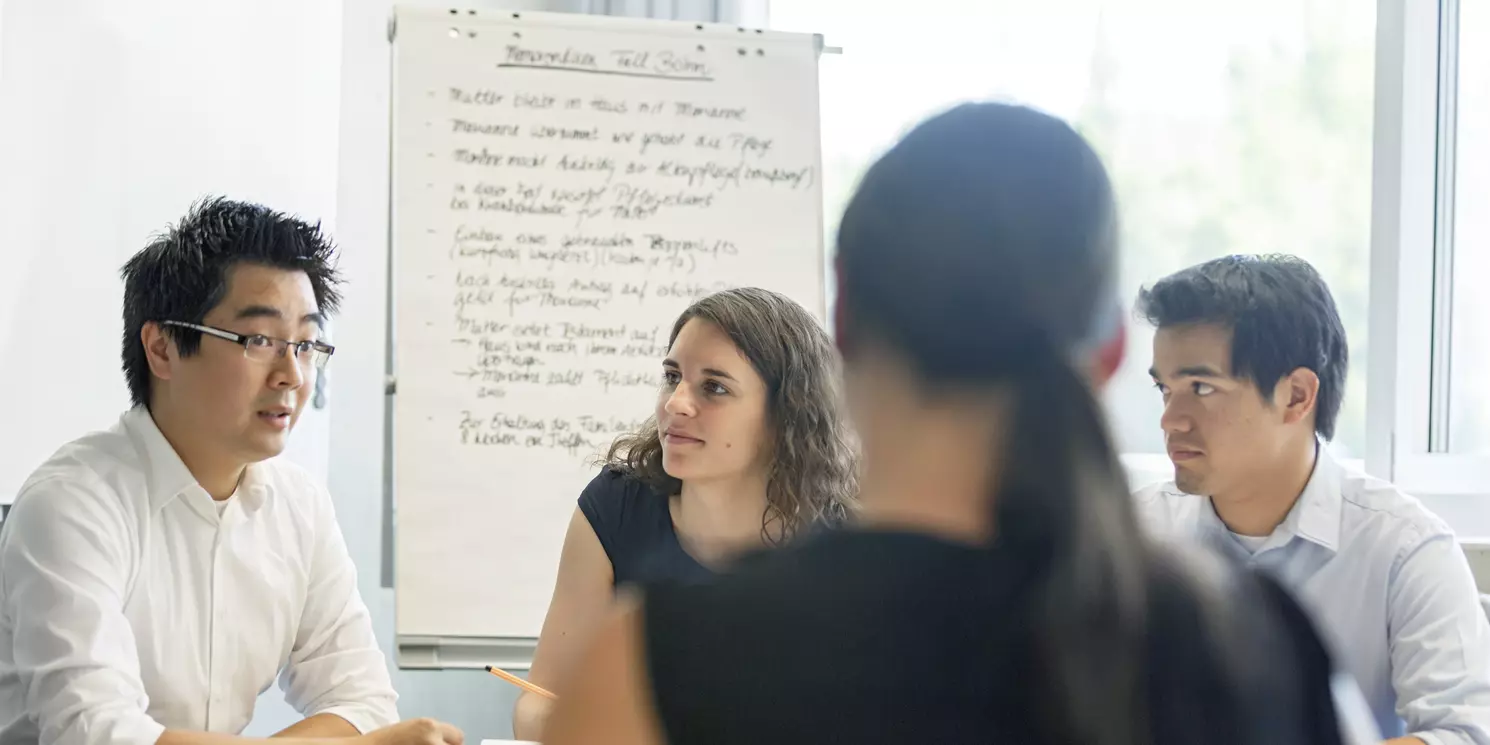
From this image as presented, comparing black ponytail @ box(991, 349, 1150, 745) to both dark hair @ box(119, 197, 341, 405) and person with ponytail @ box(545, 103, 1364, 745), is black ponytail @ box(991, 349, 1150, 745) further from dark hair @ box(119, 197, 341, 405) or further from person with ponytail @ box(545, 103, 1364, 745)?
dark hair @ box(119, 197, 341, 405)

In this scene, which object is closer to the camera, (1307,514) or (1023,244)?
(1023,244)

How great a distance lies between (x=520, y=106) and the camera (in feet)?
8.38

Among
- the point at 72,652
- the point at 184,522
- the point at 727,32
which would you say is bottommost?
the point at 72,652

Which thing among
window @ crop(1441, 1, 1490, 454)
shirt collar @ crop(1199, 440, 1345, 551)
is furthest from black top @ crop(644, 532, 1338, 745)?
window @ crop(1441, 1, 1490, 454)

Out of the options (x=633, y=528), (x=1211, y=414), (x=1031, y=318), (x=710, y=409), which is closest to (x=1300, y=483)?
(x=1211, y=414)

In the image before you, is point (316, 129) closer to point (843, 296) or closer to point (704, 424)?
point (704, 424)

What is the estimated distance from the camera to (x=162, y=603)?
5.63 ft

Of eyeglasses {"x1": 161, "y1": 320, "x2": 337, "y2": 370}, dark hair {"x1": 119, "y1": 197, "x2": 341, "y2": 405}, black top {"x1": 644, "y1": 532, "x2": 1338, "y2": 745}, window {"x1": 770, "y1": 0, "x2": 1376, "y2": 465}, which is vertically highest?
window {"x1": 770, "y1": 0, "x2": 1376, "y2": 465}

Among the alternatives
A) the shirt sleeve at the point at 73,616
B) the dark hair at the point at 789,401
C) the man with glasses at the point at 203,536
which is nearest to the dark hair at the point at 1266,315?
the dark hair at the point at 789,401

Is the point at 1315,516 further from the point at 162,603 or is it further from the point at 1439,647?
the point at 162,603

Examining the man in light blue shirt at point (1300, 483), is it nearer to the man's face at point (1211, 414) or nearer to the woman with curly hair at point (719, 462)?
the man's face at point (1211, 414)

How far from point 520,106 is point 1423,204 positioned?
213cm

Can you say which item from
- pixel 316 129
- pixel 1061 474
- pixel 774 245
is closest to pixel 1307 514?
pixel 774 245

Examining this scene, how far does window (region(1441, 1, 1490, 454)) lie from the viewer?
2.99 metres
